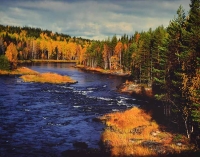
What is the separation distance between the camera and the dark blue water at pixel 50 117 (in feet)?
110

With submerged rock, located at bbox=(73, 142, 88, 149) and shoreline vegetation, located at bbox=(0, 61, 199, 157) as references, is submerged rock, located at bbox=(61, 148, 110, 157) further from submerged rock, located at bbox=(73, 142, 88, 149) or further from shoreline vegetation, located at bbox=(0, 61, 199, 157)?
submerged rock, located at bbox=(73, 142, 88, 149)

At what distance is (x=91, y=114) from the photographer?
49.9 m

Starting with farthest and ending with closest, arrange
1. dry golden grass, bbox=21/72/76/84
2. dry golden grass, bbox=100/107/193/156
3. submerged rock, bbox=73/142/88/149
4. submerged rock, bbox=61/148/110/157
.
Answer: dry golden grass, bbox=21/72/76/84
submerged rock, bbox=73/142/88/149
dry golden grass, bbox=100/107/193/156
submerged rock, bbox=61/148/110/157

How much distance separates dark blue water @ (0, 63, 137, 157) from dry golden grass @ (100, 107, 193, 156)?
2108 mm

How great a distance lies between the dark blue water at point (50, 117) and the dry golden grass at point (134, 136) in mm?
2108

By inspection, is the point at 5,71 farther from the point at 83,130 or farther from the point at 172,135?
the point at 172,135

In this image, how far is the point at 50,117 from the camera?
46.8m

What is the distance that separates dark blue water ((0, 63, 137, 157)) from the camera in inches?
1320

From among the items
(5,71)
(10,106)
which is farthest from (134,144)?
(5,71)

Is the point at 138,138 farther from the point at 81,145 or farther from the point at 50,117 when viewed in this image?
the point at 50,117

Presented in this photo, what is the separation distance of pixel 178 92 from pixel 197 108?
6.67 metres

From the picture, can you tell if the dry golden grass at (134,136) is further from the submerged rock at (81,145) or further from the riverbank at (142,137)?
the submerged rock at (81,145)

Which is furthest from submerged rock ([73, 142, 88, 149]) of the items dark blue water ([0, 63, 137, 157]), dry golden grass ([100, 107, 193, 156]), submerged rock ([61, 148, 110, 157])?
dry golden grass ([100, 107, 193, 156])

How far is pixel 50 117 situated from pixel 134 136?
16.3 metres
